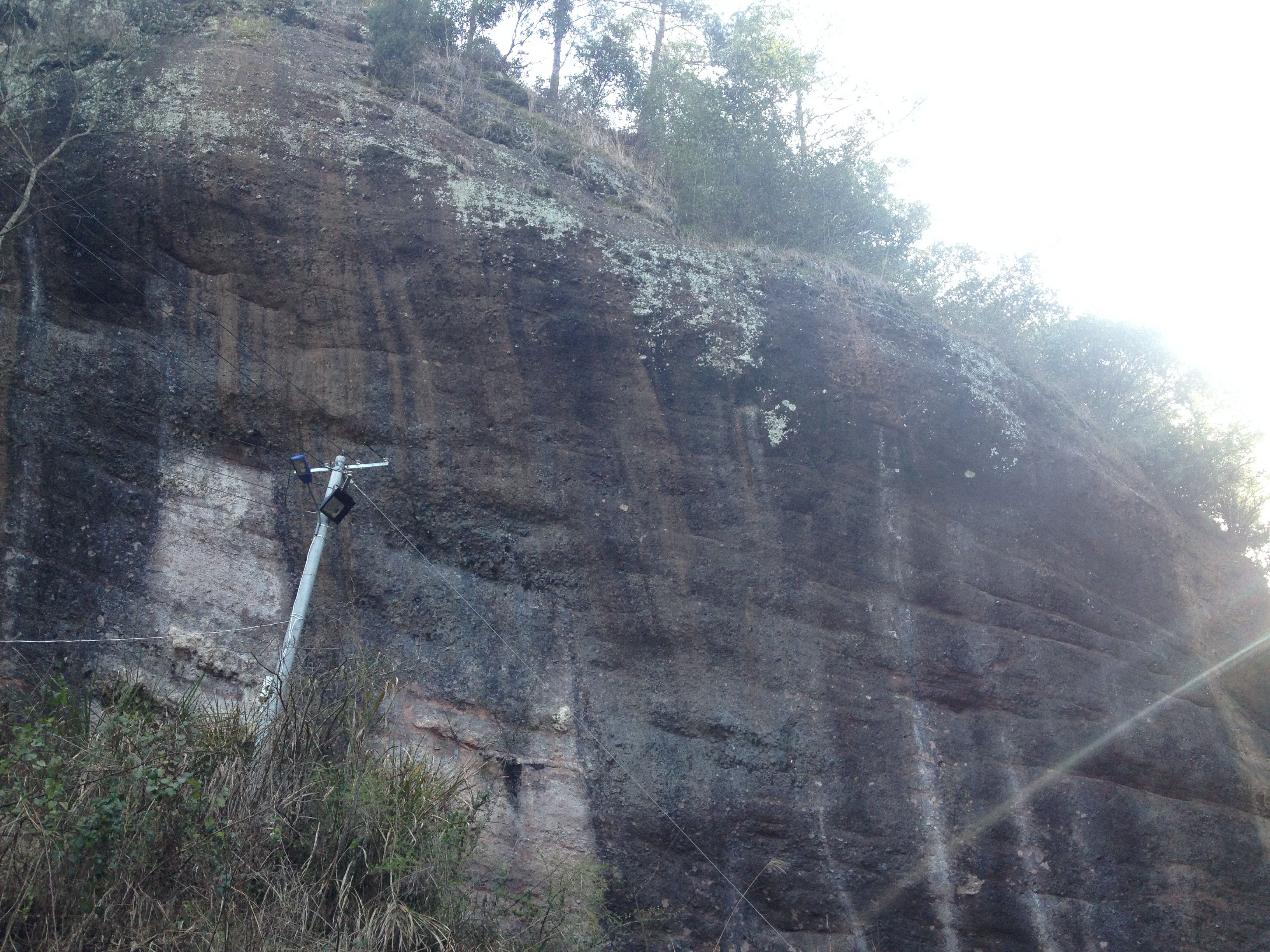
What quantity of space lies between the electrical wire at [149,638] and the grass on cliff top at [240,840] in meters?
0.46

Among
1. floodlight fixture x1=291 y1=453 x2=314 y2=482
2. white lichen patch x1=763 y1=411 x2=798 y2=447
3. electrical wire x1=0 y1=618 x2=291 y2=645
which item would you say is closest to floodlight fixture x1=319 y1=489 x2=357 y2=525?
floodlight fixture x1=291 y1=453 x2=314 y2=482

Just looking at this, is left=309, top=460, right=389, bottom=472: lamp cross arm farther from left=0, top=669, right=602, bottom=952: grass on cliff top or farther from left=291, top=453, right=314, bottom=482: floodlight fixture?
left=0, top=669, right=602, bottom=952: grass on cliff top

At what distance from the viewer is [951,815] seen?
10445 mm

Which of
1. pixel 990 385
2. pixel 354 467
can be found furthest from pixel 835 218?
pixel 354 467

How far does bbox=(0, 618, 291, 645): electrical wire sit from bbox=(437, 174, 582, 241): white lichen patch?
515 centimetres

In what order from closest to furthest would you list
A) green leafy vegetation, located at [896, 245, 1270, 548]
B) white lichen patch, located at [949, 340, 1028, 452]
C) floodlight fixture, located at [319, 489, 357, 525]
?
floodlight fixture, located at [319, 489, 357, 525], white lichen patch, located at [949, 340, 1028, 452], green leafy vegetation, located at [896, 245, 1270, 548]

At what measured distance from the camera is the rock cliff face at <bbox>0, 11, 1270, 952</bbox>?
10.2 metres

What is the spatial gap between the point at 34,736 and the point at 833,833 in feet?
23.5

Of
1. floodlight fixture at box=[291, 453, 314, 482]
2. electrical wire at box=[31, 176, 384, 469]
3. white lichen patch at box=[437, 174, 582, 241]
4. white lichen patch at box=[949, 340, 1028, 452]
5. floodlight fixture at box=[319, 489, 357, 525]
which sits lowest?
floodlight fixture at box=[319, 489, 357, 525]

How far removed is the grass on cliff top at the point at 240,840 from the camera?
24.4ft

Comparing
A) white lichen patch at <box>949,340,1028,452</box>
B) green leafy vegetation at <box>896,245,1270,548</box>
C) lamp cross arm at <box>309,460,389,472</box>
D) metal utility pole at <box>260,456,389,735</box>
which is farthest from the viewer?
green leafy vegetation at <box>896,245,1270,548</box>

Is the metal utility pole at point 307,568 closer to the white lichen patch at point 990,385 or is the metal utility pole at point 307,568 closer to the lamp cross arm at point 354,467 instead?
the lamp cross arm at point 354,467

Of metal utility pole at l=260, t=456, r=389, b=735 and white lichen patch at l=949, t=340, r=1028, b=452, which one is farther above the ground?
white lichen patch at l=949, t=340, r=1028, b=452

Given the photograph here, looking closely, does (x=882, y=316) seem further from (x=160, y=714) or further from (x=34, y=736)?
(x=34, y=736)
